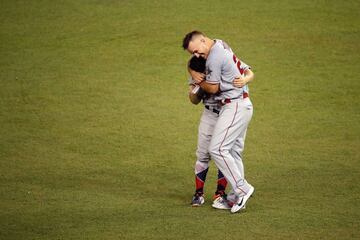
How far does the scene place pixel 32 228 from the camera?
532cm

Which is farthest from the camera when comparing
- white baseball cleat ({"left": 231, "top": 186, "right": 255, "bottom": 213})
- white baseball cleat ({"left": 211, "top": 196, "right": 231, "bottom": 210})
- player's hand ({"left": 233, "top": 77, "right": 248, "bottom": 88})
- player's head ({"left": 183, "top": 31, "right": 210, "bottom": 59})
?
white baseball cleat ({"left": 211, "top": 196, "right": 231, "bottom": 210})

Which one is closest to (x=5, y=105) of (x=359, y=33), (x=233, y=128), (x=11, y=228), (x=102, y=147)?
(x=102, y=147)

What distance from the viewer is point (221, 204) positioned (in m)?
5.78

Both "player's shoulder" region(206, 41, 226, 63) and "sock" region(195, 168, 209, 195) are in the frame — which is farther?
"sock" region(195, 168, 209, 195)

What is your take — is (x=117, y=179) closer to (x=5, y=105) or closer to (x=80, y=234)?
(x=80, y=234)

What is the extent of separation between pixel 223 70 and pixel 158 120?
259 cm

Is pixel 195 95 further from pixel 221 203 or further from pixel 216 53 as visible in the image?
pixel 221 203

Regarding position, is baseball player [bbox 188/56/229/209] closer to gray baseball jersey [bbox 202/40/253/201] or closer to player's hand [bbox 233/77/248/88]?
gray baseball jersey [bbox 202/40/253/201]

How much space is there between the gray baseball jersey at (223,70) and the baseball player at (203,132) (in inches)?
5.0

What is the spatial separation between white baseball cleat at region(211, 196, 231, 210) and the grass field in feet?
0.39

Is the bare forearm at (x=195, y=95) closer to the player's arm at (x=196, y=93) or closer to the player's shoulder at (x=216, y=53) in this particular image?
the player's arm at (x=196, y=93)

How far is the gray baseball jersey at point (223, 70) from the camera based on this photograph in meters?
5.42

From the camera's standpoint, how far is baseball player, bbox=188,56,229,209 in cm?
560

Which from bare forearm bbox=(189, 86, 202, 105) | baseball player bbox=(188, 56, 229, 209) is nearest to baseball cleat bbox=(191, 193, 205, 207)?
baseball player bbox=(188, 56, 229, 209)
